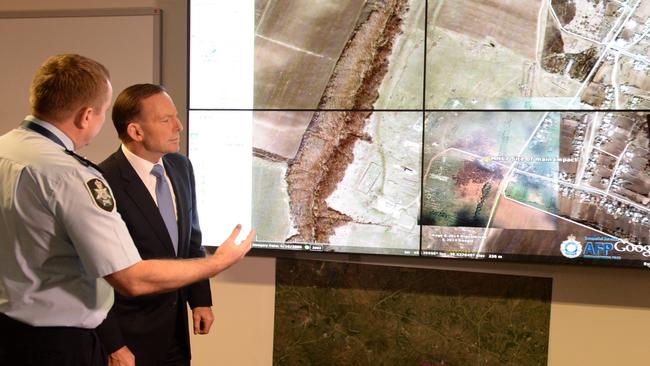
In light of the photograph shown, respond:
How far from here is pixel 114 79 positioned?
321 cm

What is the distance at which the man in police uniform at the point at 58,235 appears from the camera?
1.41 m

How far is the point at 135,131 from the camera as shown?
7.07ft

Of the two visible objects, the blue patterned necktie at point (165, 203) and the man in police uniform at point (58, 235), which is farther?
the blue patterned necktie at point (165, 203)

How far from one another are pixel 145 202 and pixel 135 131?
10.5 inches

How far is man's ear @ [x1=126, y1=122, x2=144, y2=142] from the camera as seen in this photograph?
7.07ft

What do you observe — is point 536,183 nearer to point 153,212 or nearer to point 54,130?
point 153,212

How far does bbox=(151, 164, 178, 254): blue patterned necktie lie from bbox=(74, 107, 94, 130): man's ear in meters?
0.67

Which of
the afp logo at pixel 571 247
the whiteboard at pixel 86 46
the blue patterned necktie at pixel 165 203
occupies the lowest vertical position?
the afp logo at pixel 571 247

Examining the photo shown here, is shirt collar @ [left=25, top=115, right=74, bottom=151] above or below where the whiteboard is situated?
below

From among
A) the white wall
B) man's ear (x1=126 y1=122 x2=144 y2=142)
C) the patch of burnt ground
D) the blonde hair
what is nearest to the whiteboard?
the white wall

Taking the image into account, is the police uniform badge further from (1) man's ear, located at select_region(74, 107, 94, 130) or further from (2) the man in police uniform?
(1) man's ear, located at select_region(74, 107, 94, 130)

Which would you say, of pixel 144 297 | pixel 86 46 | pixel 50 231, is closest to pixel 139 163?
pixel 144 297

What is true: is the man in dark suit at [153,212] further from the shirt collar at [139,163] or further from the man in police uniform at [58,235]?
the man in police uniform at [58,235]

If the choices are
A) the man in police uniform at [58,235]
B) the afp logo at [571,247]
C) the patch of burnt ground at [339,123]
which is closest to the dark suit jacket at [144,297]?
the man in police uniform at [58,235]
